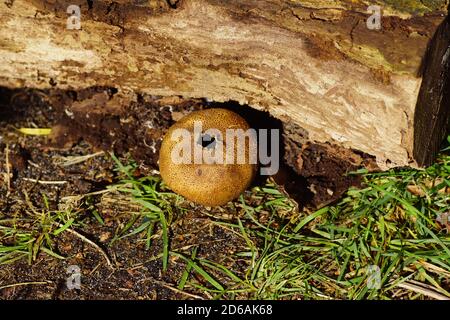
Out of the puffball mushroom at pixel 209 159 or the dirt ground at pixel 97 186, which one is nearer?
the dirt ground at pixel 97 186

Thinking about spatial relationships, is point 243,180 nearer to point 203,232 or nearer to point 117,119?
point 203,232

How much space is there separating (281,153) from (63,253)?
1421 millimetres

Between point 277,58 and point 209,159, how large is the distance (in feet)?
2.21

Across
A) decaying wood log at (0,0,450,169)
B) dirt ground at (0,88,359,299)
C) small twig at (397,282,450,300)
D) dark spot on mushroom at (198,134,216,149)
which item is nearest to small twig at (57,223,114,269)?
dirt ground at (0,88,359,299)

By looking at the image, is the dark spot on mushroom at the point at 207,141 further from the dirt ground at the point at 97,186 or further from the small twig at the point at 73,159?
the small twig at the point at 73,159

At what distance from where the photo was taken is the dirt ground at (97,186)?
343cm

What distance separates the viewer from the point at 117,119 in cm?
417

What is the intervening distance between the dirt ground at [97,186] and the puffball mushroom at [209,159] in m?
0.23

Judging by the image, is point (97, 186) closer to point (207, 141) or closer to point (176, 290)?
point (207, 141)

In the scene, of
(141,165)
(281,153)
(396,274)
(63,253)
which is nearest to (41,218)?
(63,253)

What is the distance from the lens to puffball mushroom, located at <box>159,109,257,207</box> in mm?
3553

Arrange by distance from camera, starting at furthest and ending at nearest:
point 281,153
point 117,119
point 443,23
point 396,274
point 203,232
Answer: point 117,119, point 281,153, point 203,232, point 396,274, point 443,23

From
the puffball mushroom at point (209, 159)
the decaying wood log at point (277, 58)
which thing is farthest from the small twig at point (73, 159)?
the puffball mushroom at point (209, 159)

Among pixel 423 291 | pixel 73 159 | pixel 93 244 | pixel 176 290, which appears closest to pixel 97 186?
pixel 73 159
